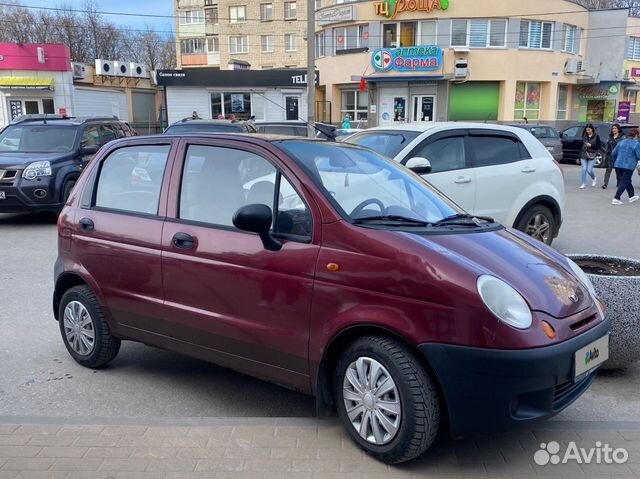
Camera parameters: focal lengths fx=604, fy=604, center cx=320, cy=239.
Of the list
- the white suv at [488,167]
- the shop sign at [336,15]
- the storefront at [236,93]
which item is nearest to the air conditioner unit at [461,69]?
the shop sign at [336,15]

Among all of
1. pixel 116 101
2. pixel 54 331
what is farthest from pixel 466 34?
pixel 54 331

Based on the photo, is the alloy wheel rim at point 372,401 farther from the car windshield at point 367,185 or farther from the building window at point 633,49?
the building window at point 633,49

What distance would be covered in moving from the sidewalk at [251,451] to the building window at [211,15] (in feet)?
209

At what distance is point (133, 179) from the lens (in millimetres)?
4543

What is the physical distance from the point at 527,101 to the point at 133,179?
34.8 metres

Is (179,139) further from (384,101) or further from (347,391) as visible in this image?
(384,101)

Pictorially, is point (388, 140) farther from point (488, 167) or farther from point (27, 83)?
point (27, 83)

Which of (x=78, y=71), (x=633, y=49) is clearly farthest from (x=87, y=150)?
(x=633, y=49)

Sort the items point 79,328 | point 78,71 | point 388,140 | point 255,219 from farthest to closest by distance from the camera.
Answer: point 78,71 < point 388,140 < point 79,328 < point 255,219

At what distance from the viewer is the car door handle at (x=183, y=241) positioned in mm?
3928

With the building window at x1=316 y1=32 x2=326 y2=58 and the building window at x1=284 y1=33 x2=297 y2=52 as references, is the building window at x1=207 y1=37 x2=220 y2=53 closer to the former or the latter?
the building window at x1=284 y1=33 x2=297 y2=52

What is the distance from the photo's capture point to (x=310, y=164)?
3758 mm

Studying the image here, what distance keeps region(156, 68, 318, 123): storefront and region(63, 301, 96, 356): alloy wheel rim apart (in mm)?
31135

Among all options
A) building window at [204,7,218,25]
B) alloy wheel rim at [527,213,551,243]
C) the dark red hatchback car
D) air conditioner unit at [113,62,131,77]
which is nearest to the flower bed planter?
the dark red hatchback car
